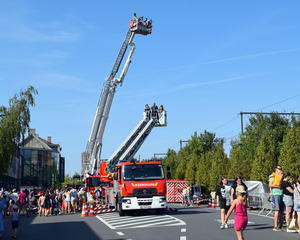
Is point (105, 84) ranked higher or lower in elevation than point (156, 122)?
higher

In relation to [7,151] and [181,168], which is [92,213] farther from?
[181,168]

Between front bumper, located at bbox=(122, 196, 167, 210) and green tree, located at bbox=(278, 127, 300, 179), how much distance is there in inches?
461

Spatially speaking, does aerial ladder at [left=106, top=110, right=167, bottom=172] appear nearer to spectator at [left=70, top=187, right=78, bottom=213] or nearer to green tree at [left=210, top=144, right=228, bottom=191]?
spectator at [left=70, top=187, right=78, bottom=213]

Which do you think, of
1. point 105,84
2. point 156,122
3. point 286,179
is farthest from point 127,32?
point 286,179

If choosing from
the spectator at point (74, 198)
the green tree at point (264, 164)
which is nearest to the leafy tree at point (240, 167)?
the green tree at point (264, 164)

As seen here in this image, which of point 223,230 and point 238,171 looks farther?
point 238,171

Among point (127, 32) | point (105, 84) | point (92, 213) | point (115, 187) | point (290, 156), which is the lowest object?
point (92, 213)

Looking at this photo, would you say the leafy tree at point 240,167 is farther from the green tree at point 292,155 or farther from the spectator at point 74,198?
the spectator at point 74,198

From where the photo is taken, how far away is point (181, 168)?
61594 mm

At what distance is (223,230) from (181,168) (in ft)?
161

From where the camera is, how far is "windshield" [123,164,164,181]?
1952cm

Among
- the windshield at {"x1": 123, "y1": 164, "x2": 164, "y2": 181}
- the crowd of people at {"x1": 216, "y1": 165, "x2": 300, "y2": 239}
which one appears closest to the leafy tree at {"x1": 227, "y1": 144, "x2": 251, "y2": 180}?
the windshield at {"x1": 123, "y1": 164, "x2": 164, "y2": 181}

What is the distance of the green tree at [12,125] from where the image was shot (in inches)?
1000

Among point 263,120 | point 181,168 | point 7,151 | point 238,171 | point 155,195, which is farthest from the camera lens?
point 181,168
